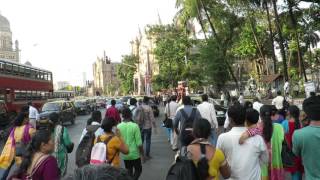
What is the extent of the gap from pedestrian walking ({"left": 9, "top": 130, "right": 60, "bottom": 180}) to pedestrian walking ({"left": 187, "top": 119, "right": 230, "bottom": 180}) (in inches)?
48.8

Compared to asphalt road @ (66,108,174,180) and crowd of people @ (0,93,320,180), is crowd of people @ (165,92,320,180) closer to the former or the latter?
crowd of people @ (0,93,320,180)

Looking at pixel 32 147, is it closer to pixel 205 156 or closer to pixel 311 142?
pixel 205 156

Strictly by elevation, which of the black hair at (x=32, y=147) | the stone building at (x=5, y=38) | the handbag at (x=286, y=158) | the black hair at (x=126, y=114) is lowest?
the handbag at (x=286, y=158)

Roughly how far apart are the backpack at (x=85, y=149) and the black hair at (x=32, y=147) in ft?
4.89

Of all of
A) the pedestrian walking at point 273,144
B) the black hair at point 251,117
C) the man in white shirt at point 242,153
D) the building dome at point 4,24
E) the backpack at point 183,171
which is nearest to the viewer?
the backpack at point 183,171

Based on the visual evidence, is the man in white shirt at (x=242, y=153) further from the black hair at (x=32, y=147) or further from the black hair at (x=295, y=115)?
the black hair at (x=295, y=115)

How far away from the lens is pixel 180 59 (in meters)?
61.8

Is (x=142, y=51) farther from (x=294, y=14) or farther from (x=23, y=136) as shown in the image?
(x=23, y=136)

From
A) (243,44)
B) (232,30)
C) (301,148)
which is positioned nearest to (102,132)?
(301,148)

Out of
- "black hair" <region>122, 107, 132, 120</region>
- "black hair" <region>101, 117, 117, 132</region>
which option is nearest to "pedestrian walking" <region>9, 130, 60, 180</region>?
"black hair" <region>101, 117, 117, 132</region>

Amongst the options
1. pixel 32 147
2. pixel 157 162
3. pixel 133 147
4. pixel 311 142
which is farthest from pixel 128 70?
pixel 311 142

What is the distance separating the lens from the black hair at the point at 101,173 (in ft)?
6.89

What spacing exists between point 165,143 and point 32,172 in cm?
1349

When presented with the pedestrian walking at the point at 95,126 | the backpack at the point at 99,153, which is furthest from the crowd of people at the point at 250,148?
the pedestrian walking at the point at 95,126
